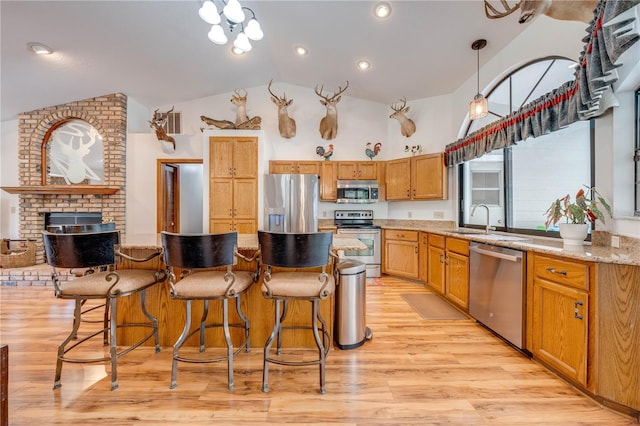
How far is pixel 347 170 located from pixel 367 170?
374mm

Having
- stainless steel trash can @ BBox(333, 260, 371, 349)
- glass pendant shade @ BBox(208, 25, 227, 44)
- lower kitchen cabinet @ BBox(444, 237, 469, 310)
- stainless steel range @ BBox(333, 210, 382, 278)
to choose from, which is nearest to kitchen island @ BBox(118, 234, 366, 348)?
stainless steel trash can @ BBox(333, 260, 371, 349)

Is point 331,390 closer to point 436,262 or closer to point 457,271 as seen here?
point 457,271

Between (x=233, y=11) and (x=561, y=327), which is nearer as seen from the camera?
(x=561, y=327)

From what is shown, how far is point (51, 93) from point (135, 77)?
1.40 meters

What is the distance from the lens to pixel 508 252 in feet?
7.89

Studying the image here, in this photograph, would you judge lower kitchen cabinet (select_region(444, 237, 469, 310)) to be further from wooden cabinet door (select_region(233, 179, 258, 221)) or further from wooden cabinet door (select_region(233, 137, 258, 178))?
wooden cabinet door (select_region(233, 137, 258, 178))

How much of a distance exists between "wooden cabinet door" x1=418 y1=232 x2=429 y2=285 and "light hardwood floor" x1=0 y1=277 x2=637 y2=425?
5.38 ft

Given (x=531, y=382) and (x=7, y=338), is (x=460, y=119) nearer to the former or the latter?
(x=531, y=382)

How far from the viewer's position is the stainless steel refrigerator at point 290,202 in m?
4.58

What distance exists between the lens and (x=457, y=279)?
10.8ft

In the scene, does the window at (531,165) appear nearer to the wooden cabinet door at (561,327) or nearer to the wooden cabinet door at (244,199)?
the wooden cabinet door at (561,327)

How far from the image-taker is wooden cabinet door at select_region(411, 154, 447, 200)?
4.40 m

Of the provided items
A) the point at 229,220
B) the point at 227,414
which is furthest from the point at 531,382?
the point at 229,220

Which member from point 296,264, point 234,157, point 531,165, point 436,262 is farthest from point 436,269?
point 234,157
